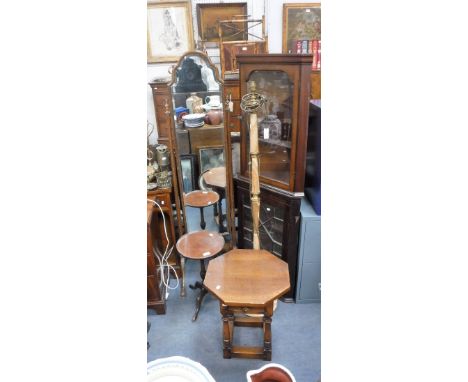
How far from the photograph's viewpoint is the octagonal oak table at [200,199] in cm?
194

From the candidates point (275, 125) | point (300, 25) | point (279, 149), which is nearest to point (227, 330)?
point (279, 149)

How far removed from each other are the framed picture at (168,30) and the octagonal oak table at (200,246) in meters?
1.29

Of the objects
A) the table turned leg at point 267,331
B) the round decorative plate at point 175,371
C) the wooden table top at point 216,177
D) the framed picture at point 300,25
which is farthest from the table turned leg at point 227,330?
the framed picture at point 300,25

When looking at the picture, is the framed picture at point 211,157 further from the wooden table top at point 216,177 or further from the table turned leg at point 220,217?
the table turned leg at point 220,217

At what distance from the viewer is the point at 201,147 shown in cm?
186

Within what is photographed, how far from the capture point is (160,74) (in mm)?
2297

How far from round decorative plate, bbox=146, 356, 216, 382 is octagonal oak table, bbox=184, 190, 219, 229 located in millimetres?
1428

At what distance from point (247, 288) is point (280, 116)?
870 millimetres

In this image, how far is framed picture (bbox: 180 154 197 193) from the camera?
189 centimetres

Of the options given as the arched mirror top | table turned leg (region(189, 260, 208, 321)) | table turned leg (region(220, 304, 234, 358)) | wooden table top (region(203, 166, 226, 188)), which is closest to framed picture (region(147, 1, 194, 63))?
the arched mirror top

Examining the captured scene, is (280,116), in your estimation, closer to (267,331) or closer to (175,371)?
(267,331)
